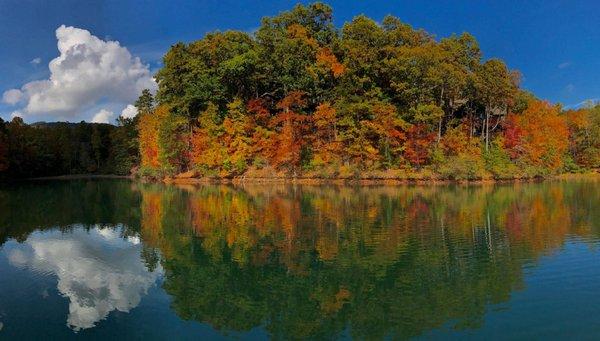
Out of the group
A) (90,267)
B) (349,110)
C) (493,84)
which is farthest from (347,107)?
(90,267)

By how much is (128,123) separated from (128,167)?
30.2 ft

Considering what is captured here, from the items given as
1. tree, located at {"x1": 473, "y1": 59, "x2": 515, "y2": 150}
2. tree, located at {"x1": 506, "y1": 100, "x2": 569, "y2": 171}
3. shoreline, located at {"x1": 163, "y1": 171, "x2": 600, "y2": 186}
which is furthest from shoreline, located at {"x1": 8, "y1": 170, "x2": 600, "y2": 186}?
tree, located at {"x1": 473, "y1": 59, "x2": 515, "y2": 150}

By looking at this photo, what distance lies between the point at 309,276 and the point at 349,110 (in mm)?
41328

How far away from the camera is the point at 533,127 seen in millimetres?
61094

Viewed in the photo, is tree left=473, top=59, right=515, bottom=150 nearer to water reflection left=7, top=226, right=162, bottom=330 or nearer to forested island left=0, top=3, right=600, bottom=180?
forested island left=0, top=3, right=600, bottom=180

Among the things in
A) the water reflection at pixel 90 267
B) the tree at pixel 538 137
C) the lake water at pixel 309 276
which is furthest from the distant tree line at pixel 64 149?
the lake water at pixel 309 276

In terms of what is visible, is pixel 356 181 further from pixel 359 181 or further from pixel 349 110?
pixel 349 110

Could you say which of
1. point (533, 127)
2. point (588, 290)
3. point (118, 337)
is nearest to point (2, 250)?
point (118, 337)

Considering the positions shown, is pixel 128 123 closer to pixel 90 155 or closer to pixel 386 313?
pixel 90 155

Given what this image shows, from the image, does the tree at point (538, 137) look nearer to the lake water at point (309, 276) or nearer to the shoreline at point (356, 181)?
the shoreline at point (356, 181)

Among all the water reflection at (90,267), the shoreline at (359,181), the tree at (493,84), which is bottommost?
the water reflection at (90,267)

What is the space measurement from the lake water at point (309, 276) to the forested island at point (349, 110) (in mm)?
26976

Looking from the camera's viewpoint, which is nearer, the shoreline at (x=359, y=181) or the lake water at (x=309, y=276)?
the lake water at (x=309, y=276)

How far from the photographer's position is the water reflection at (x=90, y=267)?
1194 cm
